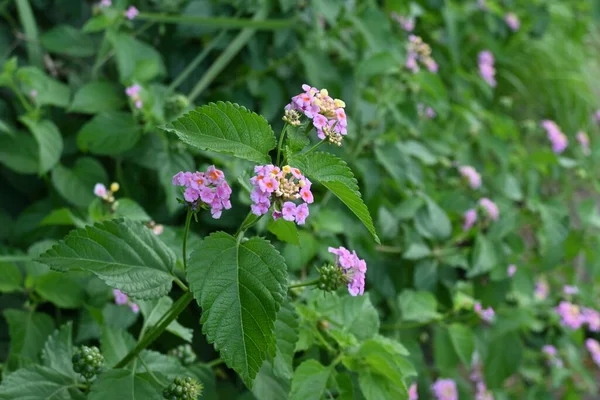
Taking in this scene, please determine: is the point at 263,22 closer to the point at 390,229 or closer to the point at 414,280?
the point at 390,229

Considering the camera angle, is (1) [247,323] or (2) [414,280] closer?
(1) [247,323]

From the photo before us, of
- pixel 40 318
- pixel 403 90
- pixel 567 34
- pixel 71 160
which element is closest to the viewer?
pixel 40 318

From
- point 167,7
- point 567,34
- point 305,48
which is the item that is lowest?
point 567,34

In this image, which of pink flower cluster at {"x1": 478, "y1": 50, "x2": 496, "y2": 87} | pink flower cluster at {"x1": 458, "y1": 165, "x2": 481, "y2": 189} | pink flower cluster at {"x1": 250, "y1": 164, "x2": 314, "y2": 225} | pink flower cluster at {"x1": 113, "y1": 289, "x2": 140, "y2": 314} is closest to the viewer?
pink flower cluster at {"x1": 250, "y1": 164, "x2": 314, "y2": 225}

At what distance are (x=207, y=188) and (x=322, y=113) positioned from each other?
7.8 inches

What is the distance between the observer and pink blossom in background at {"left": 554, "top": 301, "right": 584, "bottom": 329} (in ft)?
6.71

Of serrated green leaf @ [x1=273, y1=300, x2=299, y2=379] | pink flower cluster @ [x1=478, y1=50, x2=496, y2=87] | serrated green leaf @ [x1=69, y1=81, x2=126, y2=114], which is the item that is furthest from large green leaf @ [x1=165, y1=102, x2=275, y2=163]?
pink flower cluster @ [x1=478, y1=50, x2=496, y2=87]

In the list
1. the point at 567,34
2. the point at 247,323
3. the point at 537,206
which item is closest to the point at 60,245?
the point at 247,323

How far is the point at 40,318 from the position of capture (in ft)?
4.32

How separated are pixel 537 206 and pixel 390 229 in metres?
0.58

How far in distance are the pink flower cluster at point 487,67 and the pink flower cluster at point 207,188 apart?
1941 mm

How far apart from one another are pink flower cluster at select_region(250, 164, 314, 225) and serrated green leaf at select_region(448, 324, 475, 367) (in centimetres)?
96

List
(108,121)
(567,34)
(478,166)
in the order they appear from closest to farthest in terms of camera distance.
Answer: (108,121) → (478,166) → (567,34)

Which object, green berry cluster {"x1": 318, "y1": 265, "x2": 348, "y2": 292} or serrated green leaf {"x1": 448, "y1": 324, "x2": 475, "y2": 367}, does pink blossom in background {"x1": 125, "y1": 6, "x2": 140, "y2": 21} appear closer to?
green berry cluster {"x1": 318, "y1": 265, "x2": 348, "y2": 292}
